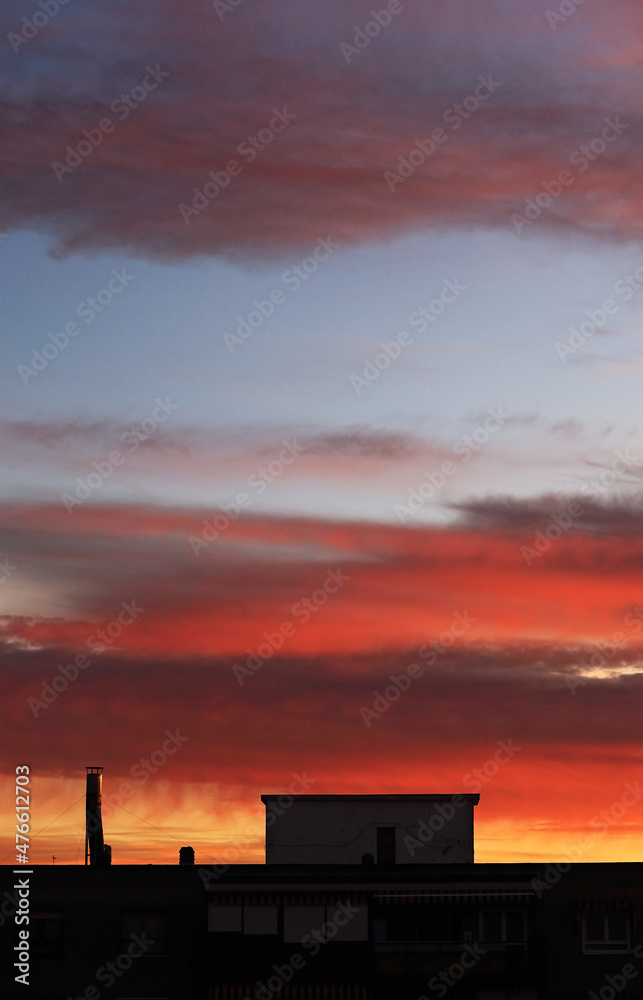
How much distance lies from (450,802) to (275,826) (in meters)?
8.60

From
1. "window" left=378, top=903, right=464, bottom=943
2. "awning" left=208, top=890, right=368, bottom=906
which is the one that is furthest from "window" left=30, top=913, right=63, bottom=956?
"window" left=378, top=903, right=464, bottom=943

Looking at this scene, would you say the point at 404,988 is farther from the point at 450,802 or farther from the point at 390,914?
the point at 450,802

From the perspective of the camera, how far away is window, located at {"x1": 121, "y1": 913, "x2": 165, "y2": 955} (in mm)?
57156

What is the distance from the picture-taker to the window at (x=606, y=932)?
57438 mm

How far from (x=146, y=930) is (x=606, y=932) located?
18.9 m

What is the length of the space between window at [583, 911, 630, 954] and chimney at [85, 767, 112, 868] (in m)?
22.0

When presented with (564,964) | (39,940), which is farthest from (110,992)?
(564,964)

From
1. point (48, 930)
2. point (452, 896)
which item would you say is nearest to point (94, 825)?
point (48, 930)

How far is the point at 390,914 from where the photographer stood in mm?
57750

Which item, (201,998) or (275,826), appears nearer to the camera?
(201,998)

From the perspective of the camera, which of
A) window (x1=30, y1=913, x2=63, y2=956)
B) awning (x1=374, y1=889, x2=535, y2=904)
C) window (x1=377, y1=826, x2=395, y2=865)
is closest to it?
awning (x1=374, y1=889, x2=535, y2=904)

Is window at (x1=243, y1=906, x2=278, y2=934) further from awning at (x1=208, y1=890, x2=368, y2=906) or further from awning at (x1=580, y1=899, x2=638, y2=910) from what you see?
awning at (x1=580, y1=899, x2=638, y2=910)

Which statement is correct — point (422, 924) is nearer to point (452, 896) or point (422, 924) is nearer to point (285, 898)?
point (452, 896)

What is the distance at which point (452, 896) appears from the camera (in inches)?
2218
